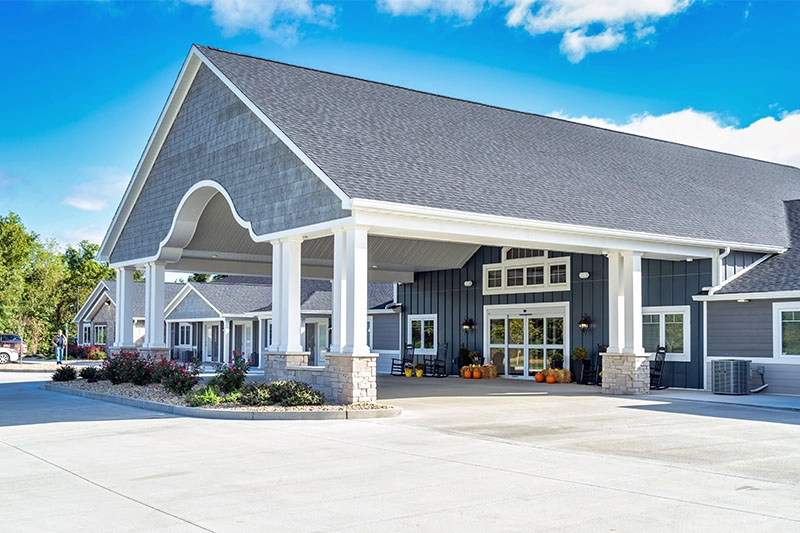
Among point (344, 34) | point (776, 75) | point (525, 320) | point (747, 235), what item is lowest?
point (525, 320)

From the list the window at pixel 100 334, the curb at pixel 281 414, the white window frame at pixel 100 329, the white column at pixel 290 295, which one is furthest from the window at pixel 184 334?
the curb at pixel 281 414

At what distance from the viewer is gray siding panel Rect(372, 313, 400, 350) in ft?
105

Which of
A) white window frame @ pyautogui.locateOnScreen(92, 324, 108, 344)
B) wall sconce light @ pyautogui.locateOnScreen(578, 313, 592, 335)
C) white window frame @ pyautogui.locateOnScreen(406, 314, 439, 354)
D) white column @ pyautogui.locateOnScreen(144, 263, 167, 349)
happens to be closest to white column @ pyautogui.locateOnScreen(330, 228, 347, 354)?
white column @ pyautogui.locateOnScreen(144, 263, 167, 349)

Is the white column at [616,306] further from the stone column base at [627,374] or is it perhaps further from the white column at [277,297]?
the white column at [277,297]

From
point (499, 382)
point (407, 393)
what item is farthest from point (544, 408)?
point (499, 382)

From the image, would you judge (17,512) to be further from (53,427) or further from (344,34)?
(344,34)

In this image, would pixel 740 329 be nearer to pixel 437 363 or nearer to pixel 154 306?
pixel 437 363

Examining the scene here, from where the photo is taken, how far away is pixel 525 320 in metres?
27.1

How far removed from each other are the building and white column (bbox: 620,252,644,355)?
0.05m

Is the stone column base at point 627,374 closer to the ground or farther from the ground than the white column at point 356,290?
closer to the ground

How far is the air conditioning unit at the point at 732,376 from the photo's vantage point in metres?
20.1

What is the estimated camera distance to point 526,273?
88.8 feet

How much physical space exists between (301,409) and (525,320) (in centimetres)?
1316

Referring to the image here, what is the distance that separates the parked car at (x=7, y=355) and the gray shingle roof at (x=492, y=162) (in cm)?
2754
